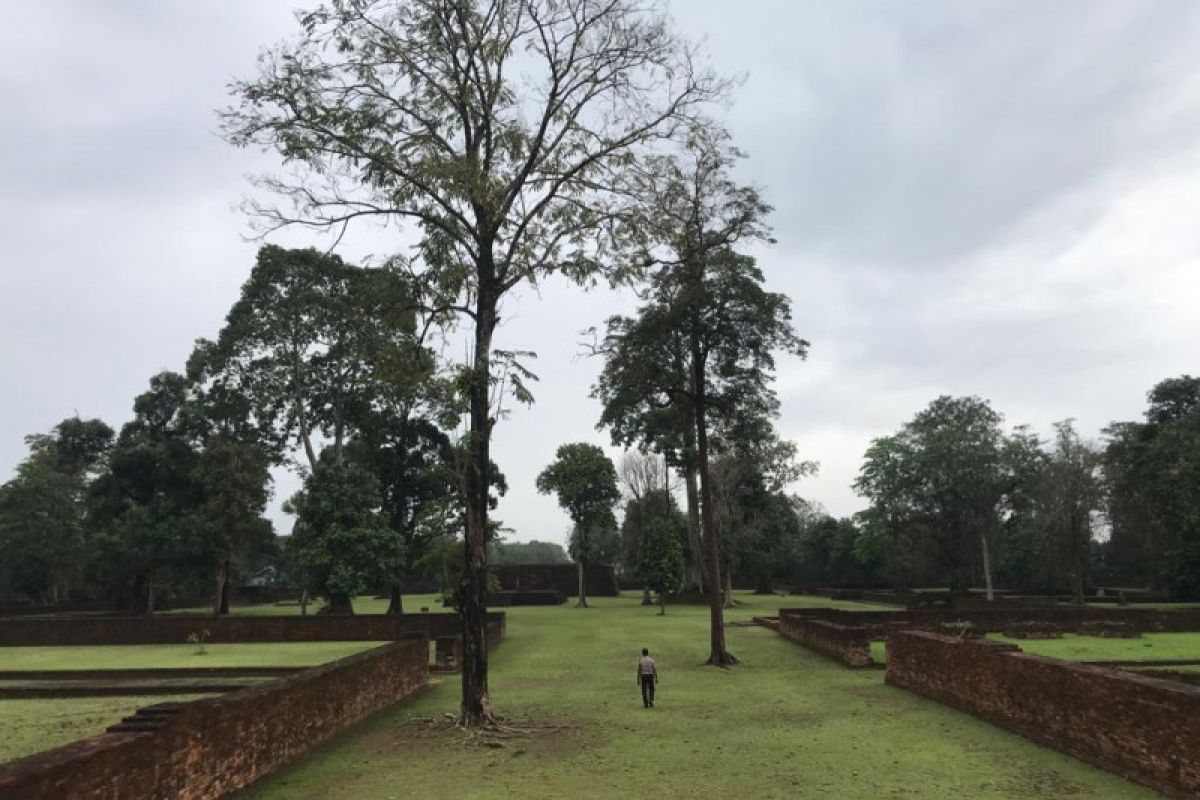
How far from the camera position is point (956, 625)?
2197cm

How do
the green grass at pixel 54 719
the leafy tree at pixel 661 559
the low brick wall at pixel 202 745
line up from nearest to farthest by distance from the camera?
1. the low brick wall at pixel 202 745
2. the green grass at pixel 54 719
3. the leafy tree at pixel 661 559

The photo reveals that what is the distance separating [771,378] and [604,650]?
870 centimetres

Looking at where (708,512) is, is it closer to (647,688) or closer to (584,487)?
(647,688)

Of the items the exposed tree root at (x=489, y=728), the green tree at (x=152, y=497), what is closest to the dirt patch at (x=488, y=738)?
the exposed tree root at (x=489, y=728)

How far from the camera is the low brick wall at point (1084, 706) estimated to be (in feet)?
21.8

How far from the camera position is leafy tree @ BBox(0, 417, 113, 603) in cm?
4238

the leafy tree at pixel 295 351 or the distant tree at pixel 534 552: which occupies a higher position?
the leafy tree at pixel 295 351

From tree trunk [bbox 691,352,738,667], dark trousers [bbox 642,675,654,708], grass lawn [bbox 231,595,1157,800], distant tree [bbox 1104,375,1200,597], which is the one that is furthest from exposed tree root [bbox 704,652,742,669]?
distant tree [bbox 1104,375,1200,597]

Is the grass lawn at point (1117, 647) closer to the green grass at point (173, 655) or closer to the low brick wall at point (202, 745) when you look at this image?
the low brick wall at point (202, 745)

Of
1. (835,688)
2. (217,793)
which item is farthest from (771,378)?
(217,793)

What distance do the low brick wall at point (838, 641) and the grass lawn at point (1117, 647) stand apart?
3.14m

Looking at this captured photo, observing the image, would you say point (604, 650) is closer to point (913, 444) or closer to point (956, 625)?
point (956, 625)

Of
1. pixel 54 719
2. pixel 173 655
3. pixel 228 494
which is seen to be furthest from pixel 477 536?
pixel 228 494

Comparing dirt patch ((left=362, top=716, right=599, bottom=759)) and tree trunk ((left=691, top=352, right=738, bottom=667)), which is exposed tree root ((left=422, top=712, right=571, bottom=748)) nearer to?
dirt patch ((left=362, top=716, right=599, bottom=759))
